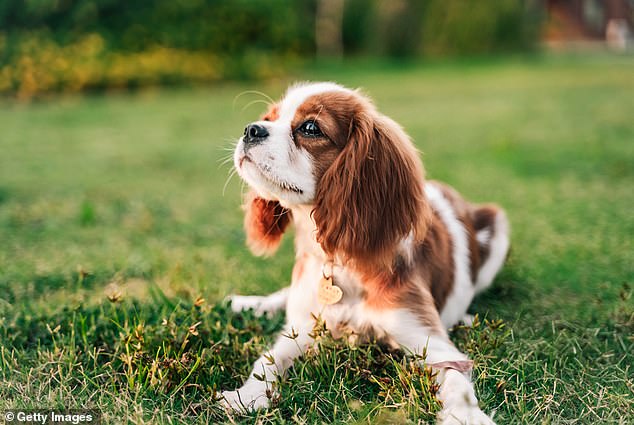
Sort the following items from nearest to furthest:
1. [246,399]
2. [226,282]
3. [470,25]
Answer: [246,399]
[226,282]
[470,25]

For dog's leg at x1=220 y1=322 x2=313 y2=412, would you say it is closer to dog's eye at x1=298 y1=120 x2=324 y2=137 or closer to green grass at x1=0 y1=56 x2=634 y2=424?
green grass at x1=0 y1=56 x2=634 y2=424

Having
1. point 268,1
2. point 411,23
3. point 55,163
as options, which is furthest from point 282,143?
point 411,23

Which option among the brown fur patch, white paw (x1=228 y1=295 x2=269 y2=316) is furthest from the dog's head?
white paw (x1=228 y1=295 x2=269 y2=316)

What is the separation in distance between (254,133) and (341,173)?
0.40m

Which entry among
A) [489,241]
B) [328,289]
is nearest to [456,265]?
[489,241]

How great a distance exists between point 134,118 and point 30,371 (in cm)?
842

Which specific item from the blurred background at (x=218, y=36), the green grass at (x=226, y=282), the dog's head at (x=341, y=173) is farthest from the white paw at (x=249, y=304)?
the blurred background at (x=218, y=36)

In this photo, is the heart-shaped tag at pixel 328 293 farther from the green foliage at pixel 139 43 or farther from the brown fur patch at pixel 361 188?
the green foliage at pixel 139 43

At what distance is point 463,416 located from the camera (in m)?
2.56

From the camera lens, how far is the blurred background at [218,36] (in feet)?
42.7

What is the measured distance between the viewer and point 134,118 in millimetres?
10914

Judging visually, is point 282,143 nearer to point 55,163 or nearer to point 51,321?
point 51,321

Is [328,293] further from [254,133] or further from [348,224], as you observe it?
[254,133]

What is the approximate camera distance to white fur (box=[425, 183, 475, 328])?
3439 millimetres
